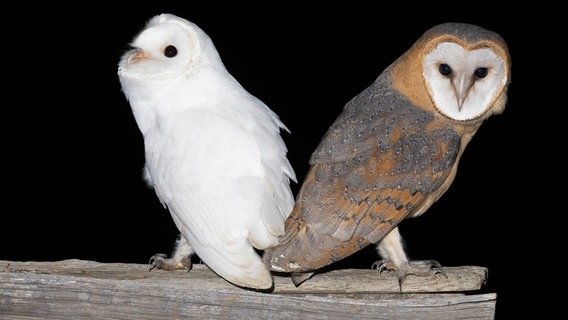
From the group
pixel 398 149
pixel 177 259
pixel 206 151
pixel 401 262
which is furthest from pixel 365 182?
pixel 177 259

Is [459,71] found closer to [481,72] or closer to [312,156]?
[481,72]

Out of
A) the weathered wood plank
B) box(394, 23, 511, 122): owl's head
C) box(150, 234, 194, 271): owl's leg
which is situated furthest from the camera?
box(150, 234, 194, 271): owl's leg

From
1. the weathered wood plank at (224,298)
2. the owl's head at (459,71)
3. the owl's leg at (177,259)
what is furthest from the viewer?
the owl's leg at (177,259)

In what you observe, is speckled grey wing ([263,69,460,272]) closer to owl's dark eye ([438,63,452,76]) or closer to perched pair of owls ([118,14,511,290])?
perched pair of owls ([118,14,511,290])

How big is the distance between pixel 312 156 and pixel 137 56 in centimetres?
55

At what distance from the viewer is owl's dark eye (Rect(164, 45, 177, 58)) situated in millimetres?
2633

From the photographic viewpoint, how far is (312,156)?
255 cm

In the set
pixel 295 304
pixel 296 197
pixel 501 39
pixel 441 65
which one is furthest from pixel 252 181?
pixel 501 39

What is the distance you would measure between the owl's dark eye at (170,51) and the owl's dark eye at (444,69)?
71cm

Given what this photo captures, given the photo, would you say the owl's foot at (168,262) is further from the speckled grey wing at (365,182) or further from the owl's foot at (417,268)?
the owl's foot at (417,268)

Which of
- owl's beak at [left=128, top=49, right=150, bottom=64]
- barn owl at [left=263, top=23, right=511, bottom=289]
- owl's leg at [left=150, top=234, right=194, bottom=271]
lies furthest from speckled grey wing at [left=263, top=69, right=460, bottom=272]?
owl's beak at [left=128, top=49, right=150, bottom=64]

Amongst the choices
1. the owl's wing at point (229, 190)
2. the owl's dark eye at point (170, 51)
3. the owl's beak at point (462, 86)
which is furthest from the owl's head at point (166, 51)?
the owl's beak at point (462, 86)

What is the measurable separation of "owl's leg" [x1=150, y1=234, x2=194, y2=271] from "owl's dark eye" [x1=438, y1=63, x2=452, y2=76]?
87 centimetres

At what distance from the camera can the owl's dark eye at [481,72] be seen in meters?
2.41
